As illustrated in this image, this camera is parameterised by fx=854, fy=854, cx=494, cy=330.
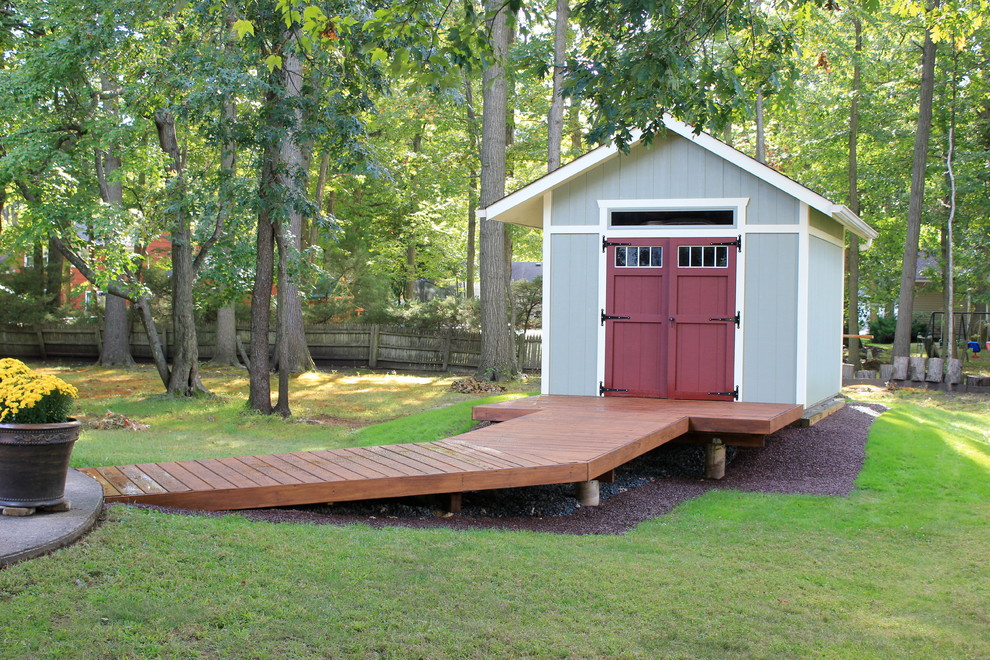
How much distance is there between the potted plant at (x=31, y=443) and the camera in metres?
4.30

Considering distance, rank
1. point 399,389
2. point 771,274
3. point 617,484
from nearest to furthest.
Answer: point 617,484, point 771,274, point 399,389

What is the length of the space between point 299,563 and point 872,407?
10.8m

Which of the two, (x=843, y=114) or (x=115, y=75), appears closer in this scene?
(x=115, y=75)

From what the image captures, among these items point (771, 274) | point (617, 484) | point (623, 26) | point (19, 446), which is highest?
point (623, 26)

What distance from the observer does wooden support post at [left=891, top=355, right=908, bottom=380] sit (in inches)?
717

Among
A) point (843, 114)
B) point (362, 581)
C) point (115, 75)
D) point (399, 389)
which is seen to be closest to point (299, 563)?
point (362, 581)

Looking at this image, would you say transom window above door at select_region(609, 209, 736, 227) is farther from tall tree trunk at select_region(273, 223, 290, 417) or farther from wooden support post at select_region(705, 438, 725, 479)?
tall tree trunk at select_region(273, 223, 290, 417)

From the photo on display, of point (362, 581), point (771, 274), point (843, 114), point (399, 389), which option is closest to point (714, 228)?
point (771, 274)

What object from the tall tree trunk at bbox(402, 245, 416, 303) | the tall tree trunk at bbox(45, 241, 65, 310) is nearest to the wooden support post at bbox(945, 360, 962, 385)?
the tall tree trunk at bbox(402, 245, 416, 303)

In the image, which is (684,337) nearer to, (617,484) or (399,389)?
(617,484)

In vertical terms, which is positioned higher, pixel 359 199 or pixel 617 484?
pixel 359 199

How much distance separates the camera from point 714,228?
1017cm

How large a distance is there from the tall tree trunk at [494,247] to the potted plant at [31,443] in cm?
1402

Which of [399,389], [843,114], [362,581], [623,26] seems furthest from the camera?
[843,114]
